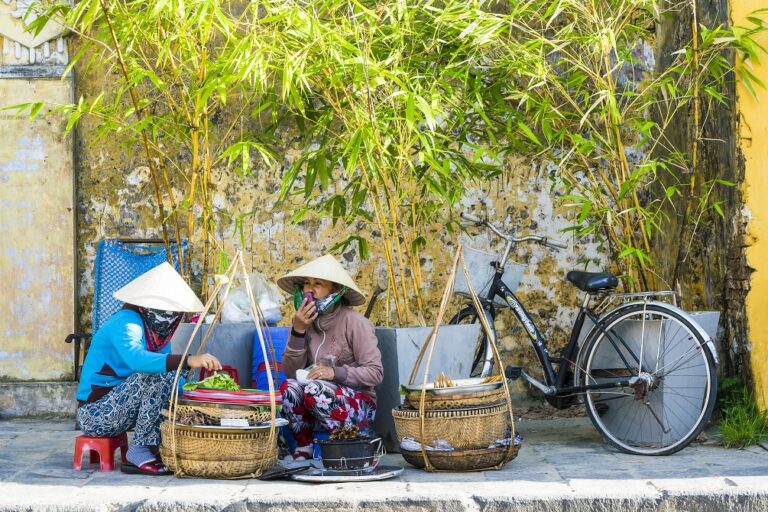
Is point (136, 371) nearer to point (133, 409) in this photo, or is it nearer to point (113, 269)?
point (133, 409)

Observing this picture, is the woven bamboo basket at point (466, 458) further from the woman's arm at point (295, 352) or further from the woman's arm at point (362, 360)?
the woman's arm at point (295, 352)

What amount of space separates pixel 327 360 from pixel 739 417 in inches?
88.2

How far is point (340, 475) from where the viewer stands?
15.9ft

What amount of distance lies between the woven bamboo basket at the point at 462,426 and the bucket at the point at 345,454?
0.30 m

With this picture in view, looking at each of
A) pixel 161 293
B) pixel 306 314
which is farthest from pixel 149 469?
pixel 306 314

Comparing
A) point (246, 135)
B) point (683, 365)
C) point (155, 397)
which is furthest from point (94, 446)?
point (683, 365)

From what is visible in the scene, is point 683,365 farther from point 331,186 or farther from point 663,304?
point 331,186

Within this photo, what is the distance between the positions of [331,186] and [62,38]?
2085 mm

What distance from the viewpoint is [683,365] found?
5.57 m

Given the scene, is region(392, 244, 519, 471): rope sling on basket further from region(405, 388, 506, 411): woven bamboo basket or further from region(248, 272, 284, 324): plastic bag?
region(248, 272, 284, 324): plastic bag

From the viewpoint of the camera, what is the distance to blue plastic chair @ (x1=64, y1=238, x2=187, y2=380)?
22.8 ft

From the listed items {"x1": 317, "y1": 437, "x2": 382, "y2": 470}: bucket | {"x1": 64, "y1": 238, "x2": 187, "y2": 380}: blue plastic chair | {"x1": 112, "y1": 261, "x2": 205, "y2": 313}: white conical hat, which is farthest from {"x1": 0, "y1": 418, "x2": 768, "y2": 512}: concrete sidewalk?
{"x1": 64, "y1": 238, "x2": 187, "y2": 380}: blue plastic chair

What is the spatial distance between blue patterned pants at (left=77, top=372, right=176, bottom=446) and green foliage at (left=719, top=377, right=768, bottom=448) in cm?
295

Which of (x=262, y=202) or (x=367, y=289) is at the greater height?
(x=262, y=202)
